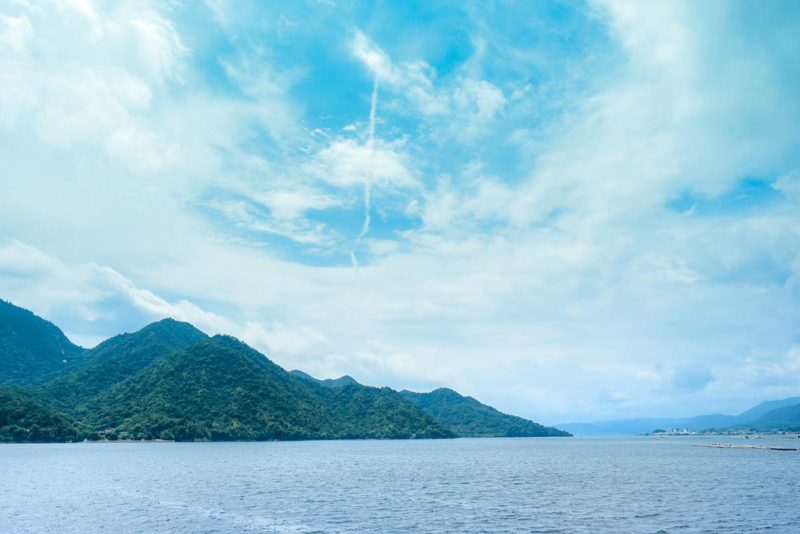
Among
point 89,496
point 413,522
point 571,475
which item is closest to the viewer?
point 413,522

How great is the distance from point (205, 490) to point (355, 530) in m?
49.5

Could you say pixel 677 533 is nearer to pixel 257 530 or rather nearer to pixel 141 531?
pixel 257 530

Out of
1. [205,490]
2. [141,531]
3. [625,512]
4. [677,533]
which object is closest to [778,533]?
[677,533]

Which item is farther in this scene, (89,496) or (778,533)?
(89,496)

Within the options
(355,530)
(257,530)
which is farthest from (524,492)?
(257,530)

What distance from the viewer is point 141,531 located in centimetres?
6053

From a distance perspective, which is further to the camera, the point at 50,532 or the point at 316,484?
the point at 316,484

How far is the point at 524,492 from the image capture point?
9681 centimetres

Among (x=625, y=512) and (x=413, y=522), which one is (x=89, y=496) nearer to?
(x=413, y=522)

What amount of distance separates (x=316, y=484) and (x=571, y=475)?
2540 inches

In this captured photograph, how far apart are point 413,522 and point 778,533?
4014cm

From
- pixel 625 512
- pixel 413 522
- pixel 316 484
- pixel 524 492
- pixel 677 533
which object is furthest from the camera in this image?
pixel 316 484

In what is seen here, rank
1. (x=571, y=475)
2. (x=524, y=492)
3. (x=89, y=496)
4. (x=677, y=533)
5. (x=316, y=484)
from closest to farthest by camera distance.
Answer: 1. (x=677, y=533)
2. (x=89, y=496)
3. (x=524, y=492)
4. (x=316, y=484)
5. (x=571, y=475)

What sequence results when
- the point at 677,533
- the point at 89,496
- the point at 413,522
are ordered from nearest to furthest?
1. the point at 677,533
2. the point at 413,522
3. the point at 89,496
